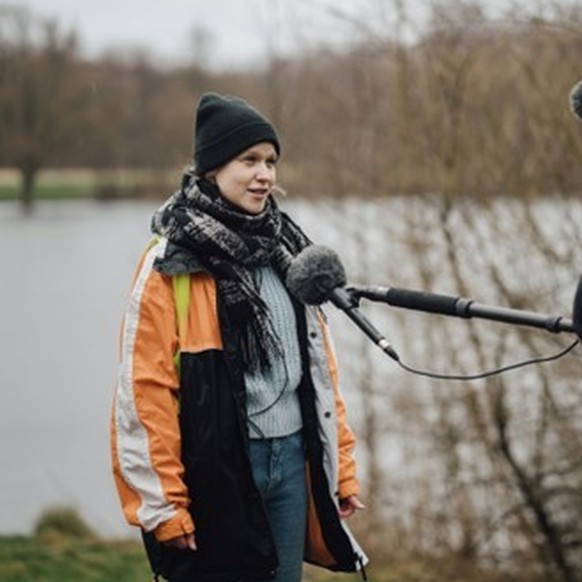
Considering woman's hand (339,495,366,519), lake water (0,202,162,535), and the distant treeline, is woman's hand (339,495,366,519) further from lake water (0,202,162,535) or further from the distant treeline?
lake water (0,202,162,535)

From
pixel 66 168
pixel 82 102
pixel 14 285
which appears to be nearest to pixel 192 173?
pixel 82 102

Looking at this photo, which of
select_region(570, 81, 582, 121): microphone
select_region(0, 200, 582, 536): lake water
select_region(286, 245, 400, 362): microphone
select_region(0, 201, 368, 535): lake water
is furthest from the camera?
select_region(0, 201, 368, 535): lake water

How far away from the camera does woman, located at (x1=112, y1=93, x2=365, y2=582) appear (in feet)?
8.70

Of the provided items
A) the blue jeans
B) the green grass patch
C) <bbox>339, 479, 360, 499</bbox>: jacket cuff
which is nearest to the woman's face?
the blue jeans

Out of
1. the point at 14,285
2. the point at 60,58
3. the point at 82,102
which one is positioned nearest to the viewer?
the point at 82,102

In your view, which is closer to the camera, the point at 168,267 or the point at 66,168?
the point at 168,267

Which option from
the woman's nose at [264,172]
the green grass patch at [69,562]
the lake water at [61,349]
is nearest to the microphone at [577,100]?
the woman's nose at [264,172]

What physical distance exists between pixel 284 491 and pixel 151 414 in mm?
371

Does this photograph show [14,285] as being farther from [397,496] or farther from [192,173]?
[192,173]

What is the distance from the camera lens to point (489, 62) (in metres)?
7.74

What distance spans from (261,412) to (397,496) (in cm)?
639

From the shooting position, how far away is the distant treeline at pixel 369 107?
7352mm

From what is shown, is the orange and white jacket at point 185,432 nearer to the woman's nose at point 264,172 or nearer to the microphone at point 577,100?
the woman's nose at point 264,172

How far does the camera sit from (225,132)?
280 centimetres
